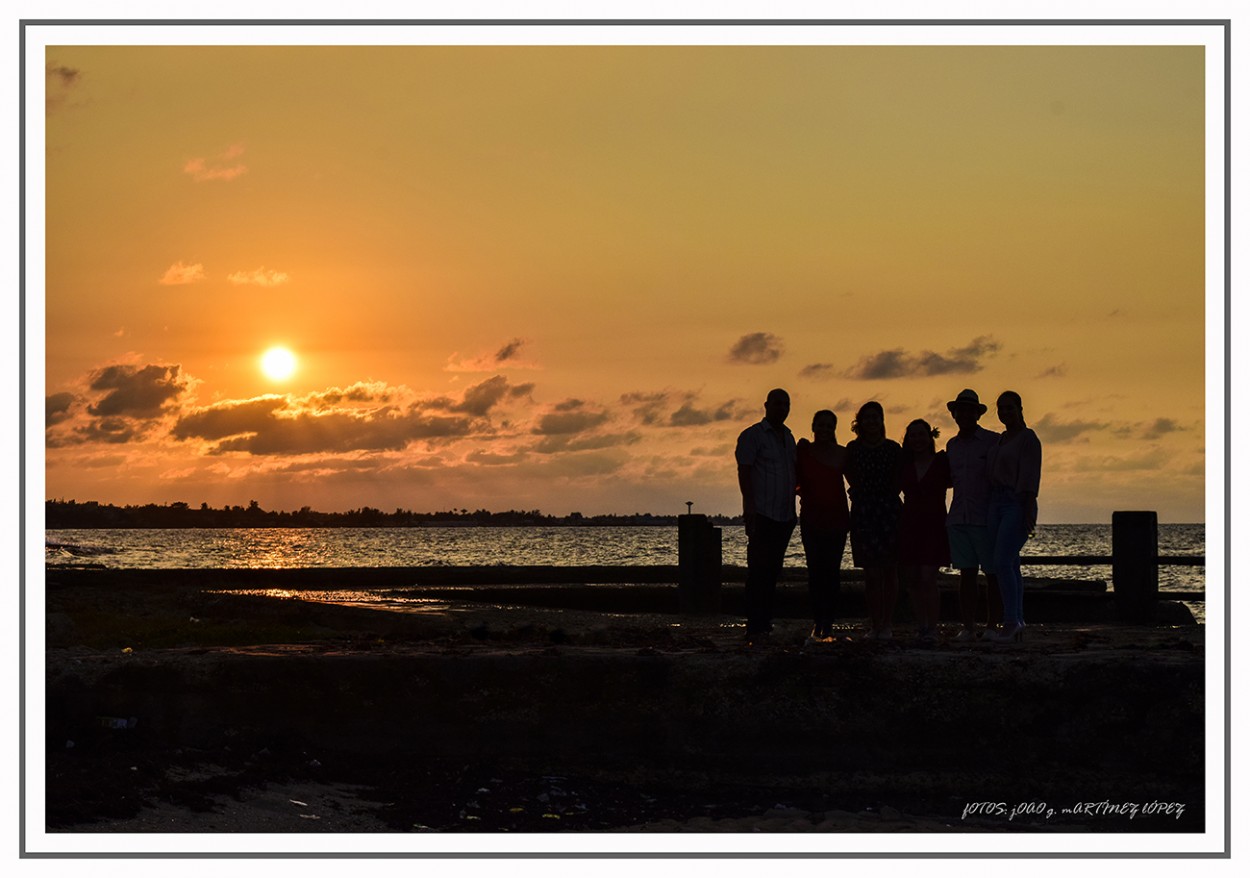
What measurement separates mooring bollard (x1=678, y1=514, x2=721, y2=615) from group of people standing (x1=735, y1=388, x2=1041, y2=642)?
18.5 feet

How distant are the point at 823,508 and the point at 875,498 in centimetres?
39

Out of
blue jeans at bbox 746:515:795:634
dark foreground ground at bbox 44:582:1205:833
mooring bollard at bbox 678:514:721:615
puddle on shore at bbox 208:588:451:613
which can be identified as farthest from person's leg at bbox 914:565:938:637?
puddle on shore at bbox 208:588:451:613

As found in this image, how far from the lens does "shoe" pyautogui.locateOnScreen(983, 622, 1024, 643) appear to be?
9.90 metres

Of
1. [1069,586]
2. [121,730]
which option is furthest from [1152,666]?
[1069,586]

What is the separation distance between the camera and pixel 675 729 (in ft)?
27.5

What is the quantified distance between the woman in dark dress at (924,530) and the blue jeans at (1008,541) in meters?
0.35

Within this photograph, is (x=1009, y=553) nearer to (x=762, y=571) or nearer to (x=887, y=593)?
(x=887, y=593)

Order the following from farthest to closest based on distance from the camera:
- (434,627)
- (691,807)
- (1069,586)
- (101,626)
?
(1069,586)
(434,627)
(101,626)
(691,807)

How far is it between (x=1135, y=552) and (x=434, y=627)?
299 inches

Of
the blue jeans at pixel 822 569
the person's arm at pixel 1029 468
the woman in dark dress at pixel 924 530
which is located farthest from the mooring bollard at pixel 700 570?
the person's arm at pixel 1029 468

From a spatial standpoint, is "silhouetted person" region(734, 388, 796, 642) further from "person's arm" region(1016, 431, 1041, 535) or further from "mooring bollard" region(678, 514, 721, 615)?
"mooring bollard" region(678, 514, 721, 615)

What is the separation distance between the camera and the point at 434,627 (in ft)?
47.3
